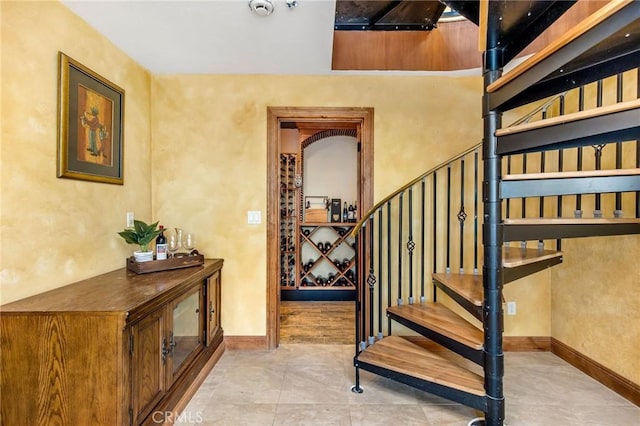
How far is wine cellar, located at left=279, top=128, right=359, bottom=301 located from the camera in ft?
13.7

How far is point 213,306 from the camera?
2.51m

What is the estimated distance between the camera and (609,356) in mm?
2123

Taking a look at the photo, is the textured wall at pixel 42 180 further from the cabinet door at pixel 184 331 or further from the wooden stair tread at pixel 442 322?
the wooden stair tread at pixel 442 322

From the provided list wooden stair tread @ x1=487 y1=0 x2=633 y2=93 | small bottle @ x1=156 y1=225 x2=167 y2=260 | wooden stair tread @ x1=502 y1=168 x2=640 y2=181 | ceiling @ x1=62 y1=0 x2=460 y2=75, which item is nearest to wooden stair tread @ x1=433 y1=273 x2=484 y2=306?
wooden stair tread @ x1=502 y1=168 x2=640 y2=181

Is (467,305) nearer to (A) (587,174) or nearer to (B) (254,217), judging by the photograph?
(A) (587,174)

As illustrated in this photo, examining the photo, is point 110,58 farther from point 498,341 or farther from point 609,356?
point 609,356

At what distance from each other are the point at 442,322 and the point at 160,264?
79.3 inches

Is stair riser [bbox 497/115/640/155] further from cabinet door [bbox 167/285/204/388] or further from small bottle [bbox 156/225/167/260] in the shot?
small bottle [bbox 156/225/167/260]

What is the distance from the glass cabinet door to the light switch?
0.74m

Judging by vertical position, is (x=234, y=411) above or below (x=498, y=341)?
below

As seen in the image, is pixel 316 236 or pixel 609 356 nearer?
pixel 609 356

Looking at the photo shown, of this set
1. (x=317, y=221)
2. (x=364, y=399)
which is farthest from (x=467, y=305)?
(x=317, y=221)

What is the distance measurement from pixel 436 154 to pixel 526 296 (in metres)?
1.53

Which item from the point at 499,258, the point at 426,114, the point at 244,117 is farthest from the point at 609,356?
the point at 244,117
